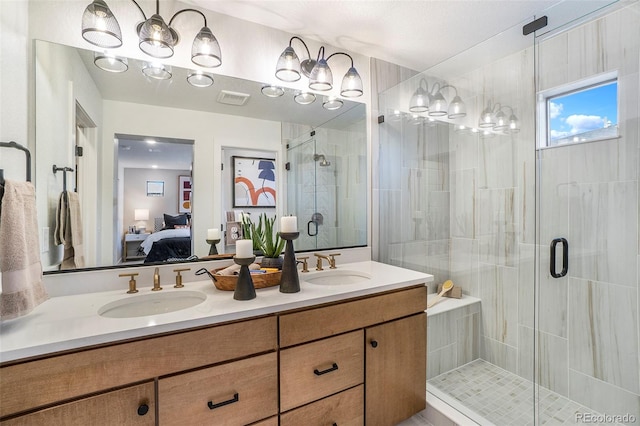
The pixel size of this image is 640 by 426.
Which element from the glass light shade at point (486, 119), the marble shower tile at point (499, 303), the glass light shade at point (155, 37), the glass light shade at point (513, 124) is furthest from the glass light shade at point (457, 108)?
the glass light shade at point (155, 37)

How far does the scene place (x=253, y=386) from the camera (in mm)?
1142

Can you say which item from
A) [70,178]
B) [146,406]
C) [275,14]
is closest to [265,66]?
[275,14]

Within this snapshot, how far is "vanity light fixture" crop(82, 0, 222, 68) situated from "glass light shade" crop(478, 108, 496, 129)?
2.00 metres

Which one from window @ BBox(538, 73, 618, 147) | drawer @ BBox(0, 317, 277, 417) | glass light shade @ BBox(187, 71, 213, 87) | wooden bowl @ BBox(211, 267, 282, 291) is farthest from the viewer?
window @ BBox(538, 73, 618, 147)

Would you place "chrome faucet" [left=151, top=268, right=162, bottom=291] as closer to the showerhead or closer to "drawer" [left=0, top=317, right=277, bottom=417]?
"drawer" [left=0, top=317, right=277, bottom=417]

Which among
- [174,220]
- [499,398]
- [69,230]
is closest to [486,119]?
[499,398]

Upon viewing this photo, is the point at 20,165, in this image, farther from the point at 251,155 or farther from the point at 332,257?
the point at 332,257

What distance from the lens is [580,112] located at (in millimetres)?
1824

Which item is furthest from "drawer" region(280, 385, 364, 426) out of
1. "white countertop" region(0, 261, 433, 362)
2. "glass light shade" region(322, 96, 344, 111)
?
"glass light shade" region(322, 96, 344, 111)

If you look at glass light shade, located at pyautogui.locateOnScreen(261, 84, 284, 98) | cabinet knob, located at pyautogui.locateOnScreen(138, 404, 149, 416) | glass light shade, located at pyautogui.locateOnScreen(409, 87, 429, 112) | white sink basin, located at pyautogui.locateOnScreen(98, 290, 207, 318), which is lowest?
cabinet knob, located at pyautogui.locateOnScreen(138, 404, 149, 416)

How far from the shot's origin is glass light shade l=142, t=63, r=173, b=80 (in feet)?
4.88

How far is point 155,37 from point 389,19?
1286 mm

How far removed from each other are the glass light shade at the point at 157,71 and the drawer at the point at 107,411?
1.42 meters

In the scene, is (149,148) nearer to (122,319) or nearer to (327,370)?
(122,319)
